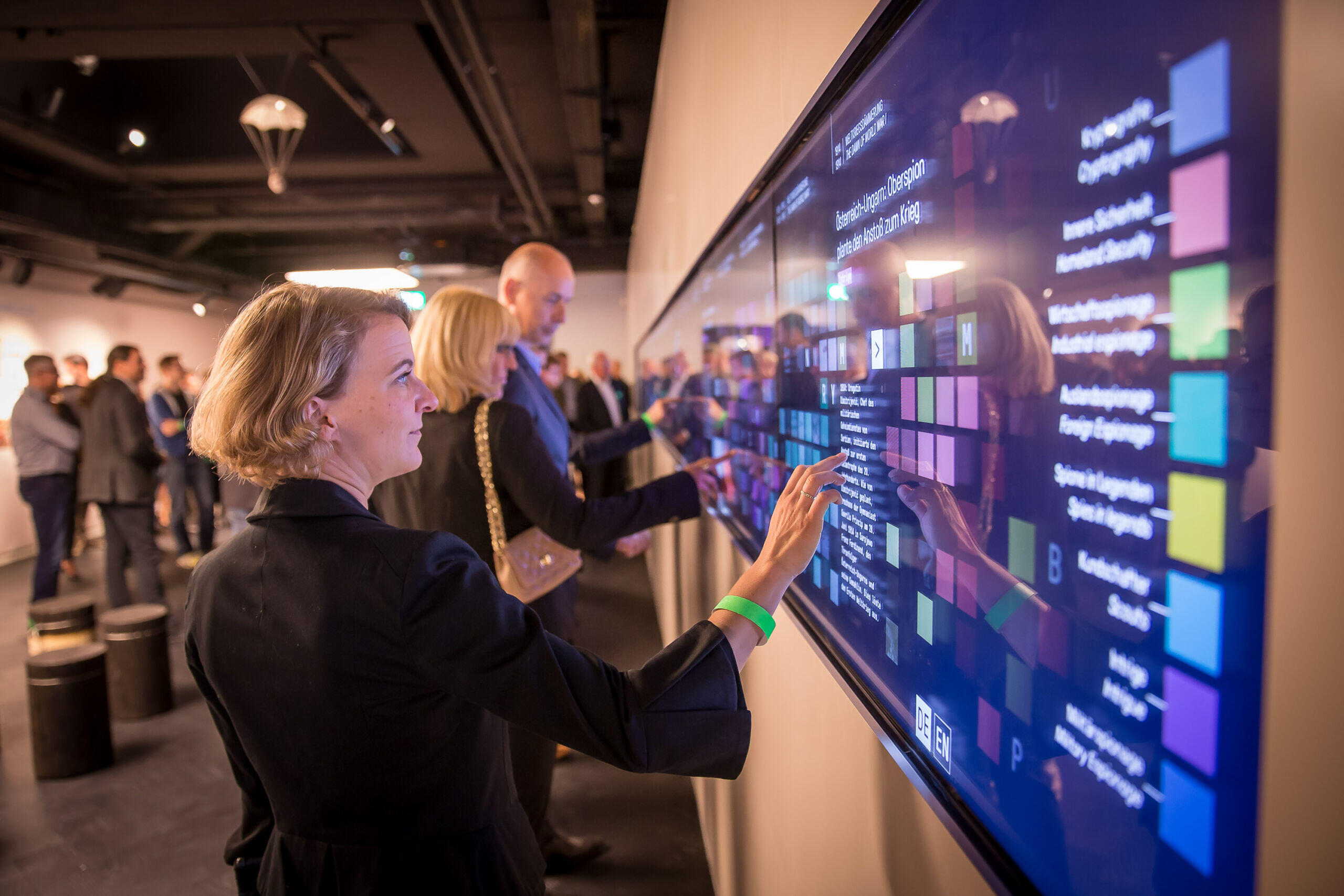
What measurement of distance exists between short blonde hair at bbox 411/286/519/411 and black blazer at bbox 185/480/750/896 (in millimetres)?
956

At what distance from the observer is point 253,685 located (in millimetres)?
1009

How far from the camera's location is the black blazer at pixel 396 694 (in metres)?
0.91

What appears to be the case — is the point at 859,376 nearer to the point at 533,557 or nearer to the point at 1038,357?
the point at 1038,357

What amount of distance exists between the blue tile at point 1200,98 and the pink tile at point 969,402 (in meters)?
0.24

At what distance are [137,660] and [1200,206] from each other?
5038 mm

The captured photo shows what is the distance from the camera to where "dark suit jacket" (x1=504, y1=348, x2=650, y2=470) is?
87.6 inches

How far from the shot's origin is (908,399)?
74 cm

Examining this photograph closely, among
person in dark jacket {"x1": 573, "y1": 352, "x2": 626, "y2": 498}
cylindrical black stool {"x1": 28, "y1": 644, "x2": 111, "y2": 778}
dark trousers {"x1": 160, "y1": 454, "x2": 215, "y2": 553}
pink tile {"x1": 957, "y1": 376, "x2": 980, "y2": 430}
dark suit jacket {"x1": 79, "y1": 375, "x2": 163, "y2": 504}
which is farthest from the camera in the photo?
person in dark jacket {"x1": 573, "y1": 352, "x2": 626, "y2": 498}

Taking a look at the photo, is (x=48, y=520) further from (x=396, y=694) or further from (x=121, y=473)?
(x=396, y=694)

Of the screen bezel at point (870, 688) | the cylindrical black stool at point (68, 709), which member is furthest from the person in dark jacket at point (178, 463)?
the screen bezel at point (870, 688)

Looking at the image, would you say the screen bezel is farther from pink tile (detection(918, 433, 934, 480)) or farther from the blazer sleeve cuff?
pink tile (detection(918, 433, 934, 480))

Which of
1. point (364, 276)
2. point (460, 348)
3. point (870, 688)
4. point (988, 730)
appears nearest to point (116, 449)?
point (460, 348)

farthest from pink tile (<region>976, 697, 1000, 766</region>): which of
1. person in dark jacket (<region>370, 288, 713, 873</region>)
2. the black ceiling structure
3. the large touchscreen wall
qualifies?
the black ceiling structure

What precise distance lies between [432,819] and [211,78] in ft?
25.9
